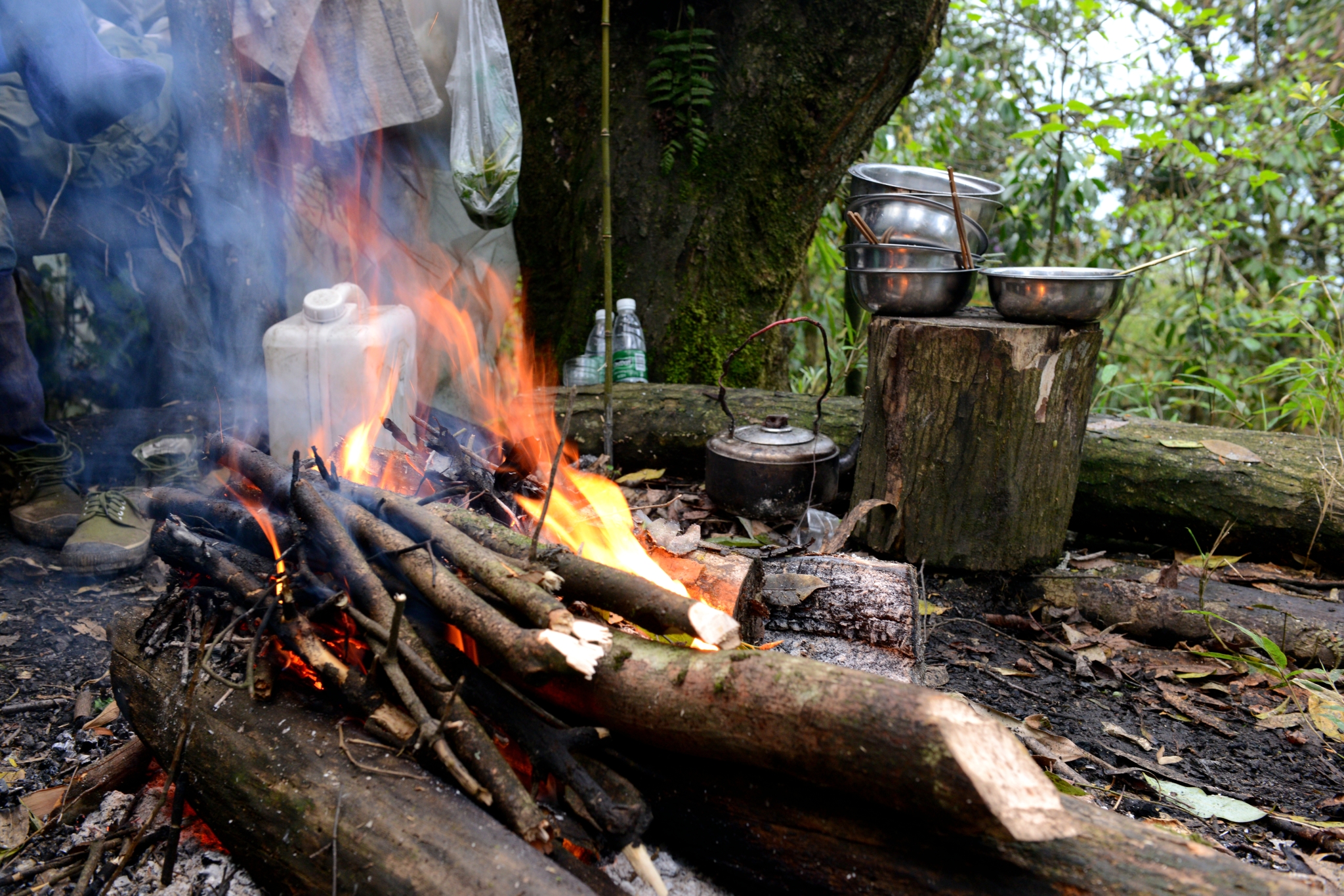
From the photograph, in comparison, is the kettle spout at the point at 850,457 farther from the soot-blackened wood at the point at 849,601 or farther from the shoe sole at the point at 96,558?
the shoe sole at the point at 96,558

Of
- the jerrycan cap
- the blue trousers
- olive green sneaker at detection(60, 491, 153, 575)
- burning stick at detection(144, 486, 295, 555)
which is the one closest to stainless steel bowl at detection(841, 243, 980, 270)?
the jerrycan cap

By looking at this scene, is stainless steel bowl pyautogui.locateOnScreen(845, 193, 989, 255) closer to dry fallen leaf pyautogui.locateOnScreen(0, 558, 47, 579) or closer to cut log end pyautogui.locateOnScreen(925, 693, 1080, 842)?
cut log end pyautogui.locateOnScreen(925, 693, 1080, 842)

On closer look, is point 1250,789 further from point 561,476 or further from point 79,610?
point 79,610

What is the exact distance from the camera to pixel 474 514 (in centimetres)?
→ 217

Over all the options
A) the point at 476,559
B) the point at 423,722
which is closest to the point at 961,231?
the point at 476,559

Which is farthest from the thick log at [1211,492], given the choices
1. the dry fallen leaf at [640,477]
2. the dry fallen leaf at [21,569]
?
the dry fallen leaf at [21,569]

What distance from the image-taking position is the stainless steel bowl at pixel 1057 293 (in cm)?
312

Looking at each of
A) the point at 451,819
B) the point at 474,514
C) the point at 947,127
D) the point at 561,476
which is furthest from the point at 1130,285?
the point at 451,819

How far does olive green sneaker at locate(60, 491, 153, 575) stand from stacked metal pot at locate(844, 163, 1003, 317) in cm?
330

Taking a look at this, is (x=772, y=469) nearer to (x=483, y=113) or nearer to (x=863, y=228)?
(x=863, y=228)

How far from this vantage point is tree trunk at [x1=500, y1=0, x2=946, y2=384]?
4926 millimetres

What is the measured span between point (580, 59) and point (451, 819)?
4832mm

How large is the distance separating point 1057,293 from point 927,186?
1117 mm

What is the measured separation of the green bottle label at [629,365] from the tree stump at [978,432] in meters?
1.79
